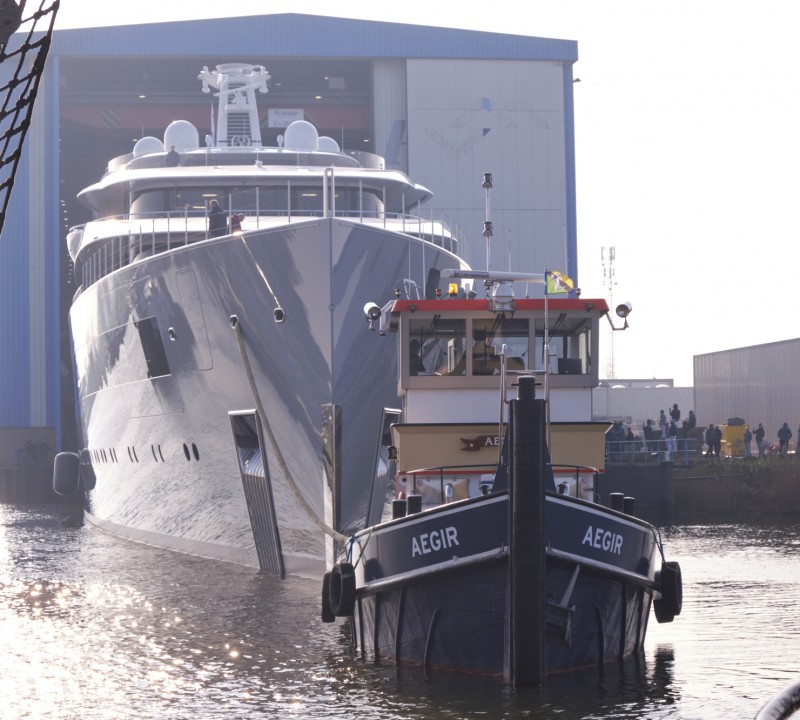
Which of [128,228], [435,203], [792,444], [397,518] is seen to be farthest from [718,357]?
[397,518]

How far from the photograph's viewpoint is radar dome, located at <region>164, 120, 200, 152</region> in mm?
32066

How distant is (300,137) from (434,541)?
68.0 feet

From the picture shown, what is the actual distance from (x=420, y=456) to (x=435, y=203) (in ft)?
95.1

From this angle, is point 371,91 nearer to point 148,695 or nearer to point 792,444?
point 792,444

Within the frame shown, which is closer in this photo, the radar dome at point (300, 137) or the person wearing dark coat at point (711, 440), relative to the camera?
the radar dome at point (300, 137)

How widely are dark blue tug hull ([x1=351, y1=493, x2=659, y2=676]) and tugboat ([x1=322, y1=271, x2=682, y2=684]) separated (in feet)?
0.05

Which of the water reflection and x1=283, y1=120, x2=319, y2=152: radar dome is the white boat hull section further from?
x1=283, y1=120, x2=319, y2=152: radar dome

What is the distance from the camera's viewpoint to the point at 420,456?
14.5m

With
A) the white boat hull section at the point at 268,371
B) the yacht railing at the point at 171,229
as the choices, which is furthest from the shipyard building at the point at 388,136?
the white boat hull section at the point at 268,371

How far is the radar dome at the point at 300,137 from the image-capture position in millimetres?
31375

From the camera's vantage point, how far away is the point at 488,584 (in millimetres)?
11945

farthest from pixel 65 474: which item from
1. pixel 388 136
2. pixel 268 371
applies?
pixel 388 136

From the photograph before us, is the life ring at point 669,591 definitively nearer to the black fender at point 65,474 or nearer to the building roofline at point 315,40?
the black fender at point 65,474

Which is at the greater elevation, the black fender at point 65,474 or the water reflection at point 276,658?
the black fender at point 65,474
